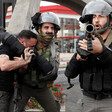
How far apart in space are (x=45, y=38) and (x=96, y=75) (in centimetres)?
98

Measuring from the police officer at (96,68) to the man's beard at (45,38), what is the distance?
2.36 ft

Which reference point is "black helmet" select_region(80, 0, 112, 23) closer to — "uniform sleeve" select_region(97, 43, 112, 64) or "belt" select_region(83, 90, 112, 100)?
"uniform sleeve" select_region(97, 43, 112, 64)

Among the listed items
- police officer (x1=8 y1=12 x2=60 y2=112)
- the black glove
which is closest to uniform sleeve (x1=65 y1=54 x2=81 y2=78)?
police officer (x1=8 y1=12 x2=60 y2=112)

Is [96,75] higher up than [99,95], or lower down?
higher up

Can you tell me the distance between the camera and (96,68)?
2.02 metres

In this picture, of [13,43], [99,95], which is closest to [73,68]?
[99,95]

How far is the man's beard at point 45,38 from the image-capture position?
274 centimetres

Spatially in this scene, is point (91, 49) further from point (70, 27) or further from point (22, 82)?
point (70, 27)

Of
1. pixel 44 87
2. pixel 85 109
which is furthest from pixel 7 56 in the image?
pixel 85 109

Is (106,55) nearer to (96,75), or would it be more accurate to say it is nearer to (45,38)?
(96,75)

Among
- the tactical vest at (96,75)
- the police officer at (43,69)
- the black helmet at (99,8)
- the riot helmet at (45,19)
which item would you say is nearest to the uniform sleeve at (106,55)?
the tactical vest at (96,75)

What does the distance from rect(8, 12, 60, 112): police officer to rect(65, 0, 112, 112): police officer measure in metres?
0.41

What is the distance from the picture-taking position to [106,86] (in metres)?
1.94

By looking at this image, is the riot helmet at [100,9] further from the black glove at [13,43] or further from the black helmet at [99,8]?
the black glove at [13,43]
